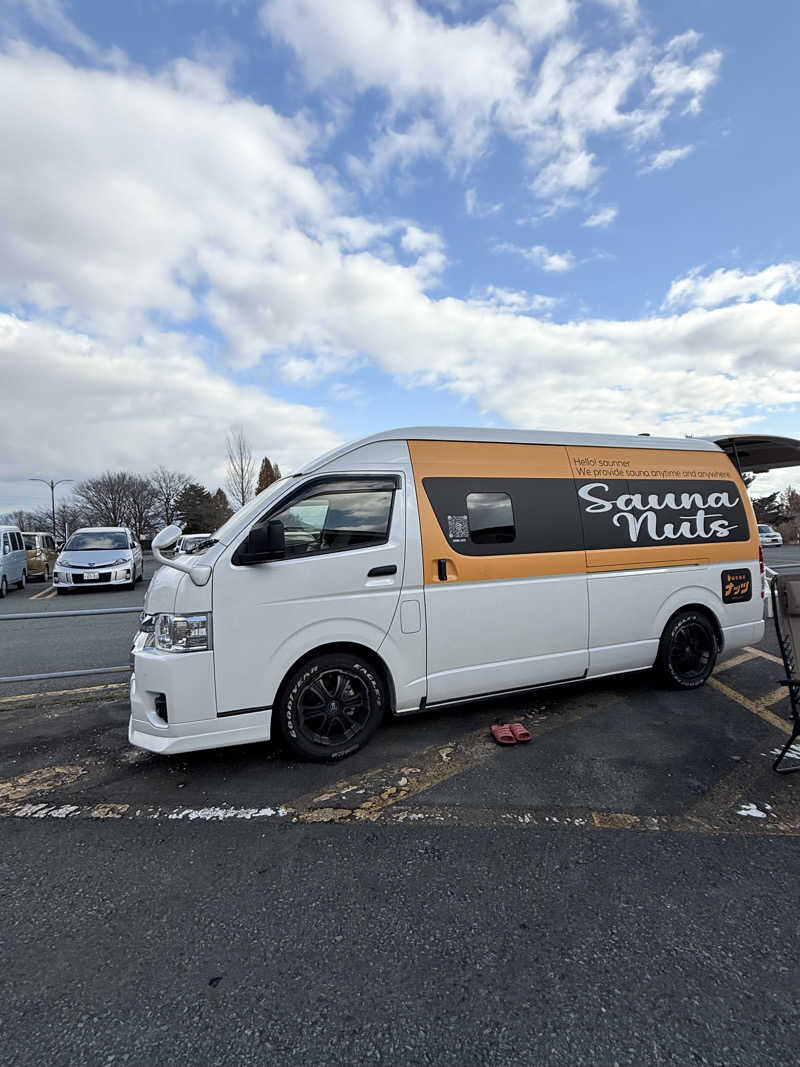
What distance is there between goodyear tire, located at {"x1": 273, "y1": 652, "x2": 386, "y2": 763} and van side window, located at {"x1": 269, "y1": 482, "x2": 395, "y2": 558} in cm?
75

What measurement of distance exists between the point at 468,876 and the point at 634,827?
37.7 inches

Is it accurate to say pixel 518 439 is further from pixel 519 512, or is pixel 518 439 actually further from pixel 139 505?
pixel 139 505

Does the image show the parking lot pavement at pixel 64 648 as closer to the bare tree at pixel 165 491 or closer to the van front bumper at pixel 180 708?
the van front bumper at pixel 180 708

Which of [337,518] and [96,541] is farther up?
[96,541]

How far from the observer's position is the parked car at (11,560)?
15.0 metres

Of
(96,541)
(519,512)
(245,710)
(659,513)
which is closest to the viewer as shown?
(245,710)

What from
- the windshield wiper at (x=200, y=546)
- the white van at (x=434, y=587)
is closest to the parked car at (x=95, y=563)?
the windshield wiper at (x=200, y=546)

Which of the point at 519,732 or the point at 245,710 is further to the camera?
the point at 519,732

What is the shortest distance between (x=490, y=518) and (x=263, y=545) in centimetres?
171

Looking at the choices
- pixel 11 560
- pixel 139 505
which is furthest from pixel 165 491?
pixel 11 560

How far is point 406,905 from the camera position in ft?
7.46

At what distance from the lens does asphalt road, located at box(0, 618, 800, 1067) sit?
5.57 feet

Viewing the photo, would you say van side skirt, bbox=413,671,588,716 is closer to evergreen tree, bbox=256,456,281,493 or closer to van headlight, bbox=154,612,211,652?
van headlight, bbox=154,612,211,652

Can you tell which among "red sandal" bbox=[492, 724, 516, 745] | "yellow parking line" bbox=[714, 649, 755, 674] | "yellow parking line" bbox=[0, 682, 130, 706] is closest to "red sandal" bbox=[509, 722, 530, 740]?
"red sandal" bbox=[492, 724, 516, 745]
